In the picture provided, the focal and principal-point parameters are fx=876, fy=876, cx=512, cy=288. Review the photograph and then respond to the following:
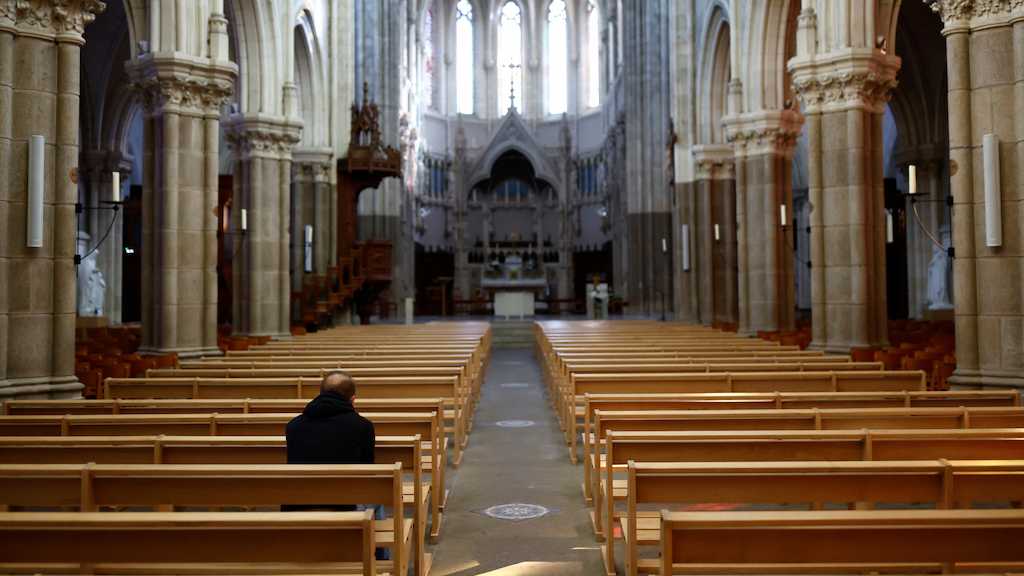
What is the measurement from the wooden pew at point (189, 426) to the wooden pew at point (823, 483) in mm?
2112

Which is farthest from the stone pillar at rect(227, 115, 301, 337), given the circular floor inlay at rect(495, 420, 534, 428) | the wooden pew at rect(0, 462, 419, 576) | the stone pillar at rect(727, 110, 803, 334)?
the wooden pew at rect(0, 462, 419, 576)

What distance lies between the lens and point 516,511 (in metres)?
6.44

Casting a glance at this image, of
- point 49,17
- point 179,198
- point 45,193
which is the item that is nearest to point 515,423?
point 45,193

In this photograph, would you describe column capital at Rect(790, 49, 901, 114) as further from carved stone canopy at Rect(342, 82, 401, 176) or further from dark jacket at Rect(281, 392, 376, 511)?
carved stone canopy at Rect(342, 82, 401, 176)

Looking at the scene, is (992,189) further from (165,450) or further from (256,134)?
(256,134)

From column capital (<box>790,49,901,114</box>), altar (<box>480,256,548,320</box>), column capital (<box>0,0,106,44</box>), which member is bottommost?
altar (<box>480,256,548,320</box>)

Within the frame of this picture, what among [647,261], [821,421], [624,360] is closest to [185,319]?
[624,360]

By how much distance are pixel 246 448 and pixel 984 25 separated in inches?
323

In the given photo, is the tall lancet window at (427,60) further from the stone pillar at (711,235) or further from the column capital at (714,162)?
the stone pillar at (711,235)

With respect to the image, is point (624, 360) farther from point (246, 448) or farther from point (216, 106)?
point (216, 106)

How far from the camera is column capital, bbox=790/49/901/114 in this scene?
13.6 meters

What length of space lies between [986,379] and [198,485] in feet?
26.1

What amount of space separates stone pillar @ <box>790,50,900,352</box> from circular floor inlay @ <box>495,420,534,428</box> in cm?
535

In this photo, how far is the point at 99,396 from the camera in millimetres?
9102
